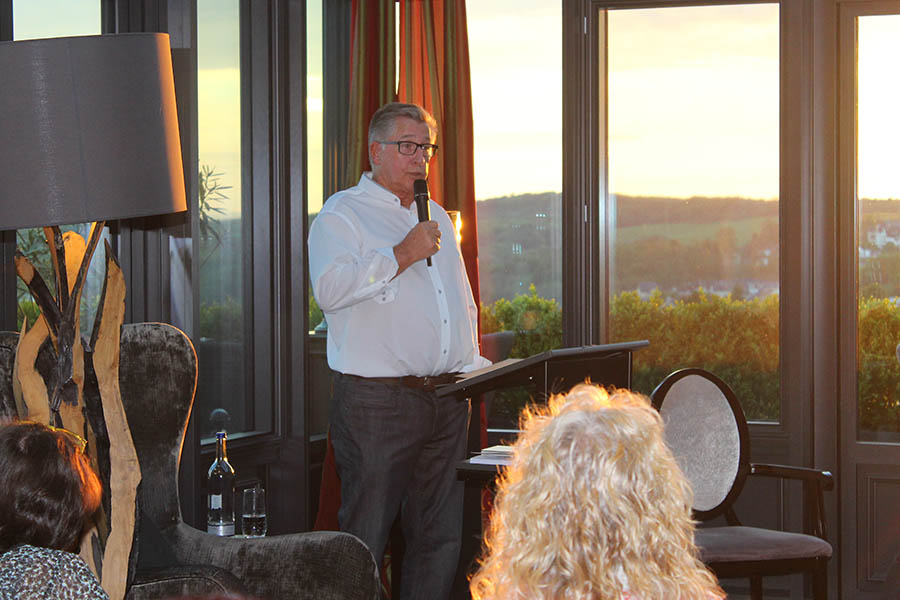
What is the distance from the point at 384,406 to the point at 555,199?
154cm

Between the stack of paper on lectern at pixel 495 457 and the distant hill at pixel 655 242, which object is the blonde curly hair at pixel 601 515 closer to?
the stack of paper on lectern at pixel 495 457

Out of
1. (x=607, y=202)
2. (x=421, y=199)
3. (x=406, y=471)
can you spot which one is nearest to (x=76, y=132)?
(x=421, y=199)

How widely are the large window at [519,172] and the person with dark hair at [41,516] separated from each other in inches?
105

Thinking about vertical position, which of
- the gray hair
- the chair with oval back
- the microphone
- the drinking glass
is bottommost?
the drinking glass

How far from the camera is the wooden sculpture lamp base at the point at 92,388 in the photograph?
1.84m

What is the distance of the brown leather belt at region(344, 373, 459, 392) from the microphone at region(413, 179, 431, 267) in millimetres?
320

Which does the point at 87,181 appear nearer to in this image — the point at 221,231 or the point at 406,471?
the point at 406,471

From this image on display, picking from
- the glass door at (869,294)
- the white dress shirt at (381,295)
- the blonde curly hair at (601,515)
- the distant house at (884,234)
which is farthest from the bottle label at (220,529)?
the distant house at (884,234)

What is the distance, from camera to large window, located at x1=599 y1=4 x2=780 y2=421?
154 inches

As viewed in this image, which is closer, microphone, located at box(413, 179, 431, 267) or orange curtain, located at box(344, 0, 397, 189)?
microphone, located at box(413, 179, 431, 267)

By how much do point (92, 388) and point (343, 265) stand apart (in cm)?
101

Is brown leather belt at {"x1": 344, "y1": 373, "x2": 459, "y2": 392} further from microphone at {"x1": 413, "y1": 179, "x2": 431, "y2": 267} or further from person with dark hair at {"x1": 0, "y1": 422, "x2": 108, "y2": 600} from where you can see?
person with dark hair at {"x1": 0, "y1": 422, "x2": 108, "y2": 600}

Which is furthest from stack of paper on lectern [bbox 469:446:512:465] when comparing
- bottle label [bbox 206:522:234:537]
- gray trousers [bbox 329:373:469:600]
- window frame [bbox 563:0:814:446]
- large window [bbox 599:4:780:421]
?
large window [bbox 599:4:780:421]

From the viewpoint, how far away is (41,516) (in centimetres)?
143
